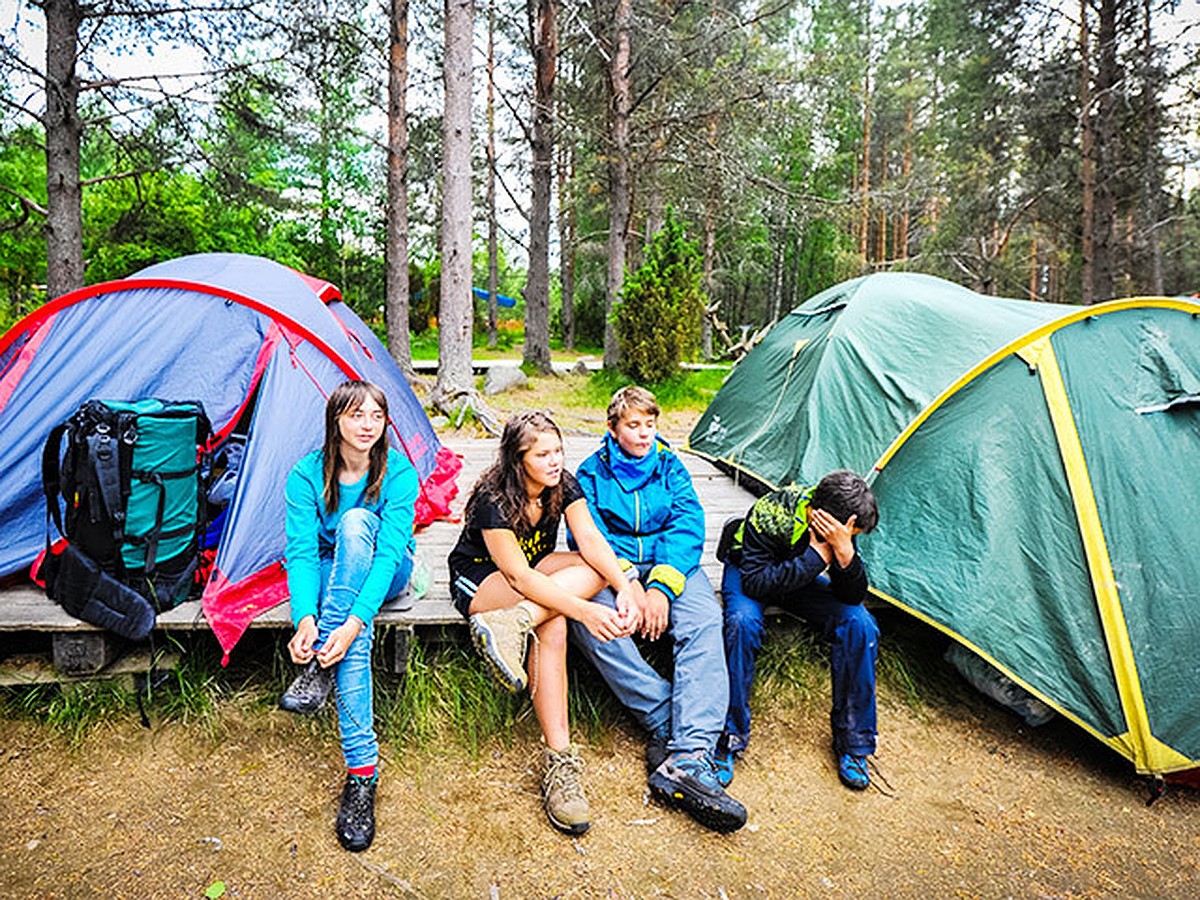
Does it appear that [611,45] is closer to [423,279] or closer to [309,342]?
[309,342]

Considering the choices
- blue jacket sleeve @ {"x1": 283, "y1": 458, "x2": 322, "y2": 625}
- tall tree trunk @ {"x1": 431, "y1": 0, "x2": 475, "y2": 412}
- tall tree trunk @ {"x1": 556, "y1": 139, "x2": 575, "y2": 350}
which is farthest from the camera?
tall tree trunk @ {"x1": 556, "y1": 139, "x2": 575, "y2": 350}

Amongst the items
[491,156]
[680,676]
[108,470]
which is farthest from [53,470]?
[491,156]

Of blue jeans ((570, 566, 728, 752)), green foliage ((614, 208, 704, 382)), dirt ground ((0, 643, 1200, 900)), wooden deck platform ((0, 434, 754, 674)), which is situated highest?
green foliage ((614, 208, 704, 382))

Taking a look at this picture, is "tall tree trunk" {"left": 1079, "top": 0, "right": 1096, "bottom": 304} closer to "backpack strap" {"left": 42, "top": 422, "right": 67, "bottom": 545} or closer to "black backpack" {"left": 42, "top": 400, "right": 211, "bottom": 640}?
"black backpack" {"left": 42, "top": 400, "right": 211, "bottom": 640}

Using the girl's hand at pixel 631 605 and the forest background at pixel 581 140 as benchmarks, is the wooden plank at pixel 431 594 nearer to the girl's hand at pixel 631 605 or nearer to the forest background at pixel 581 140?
the girl's hand at pixel 631 605

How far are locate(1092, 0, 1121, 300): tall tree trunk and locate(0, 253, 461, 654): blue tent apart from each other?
499 inches

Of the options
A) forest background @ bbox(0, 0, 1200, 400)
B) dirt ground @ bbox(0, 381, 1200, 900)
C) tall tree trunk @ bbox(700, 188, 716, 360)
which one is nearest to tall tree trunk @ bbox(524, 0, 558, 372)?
forest background @ bbox(0, 0, 1200, 400)

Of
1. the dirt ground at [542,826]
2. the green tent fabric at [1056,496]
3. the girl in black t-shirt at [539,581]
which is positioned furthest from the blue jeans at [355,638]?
the green tent fabric at [1056,496]

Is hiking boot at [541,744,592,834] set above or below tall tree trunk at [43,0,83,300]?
below

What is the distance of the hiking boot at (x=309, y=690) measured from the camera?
2.21 m

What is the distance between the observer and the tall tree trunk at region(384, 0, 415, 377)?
10.4 m

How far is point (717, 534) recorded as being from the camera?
3.97 meters

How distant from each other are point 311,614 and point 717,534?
2.27 m

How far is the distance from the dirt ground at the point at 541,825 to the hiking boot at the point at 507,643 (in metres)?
0.43
